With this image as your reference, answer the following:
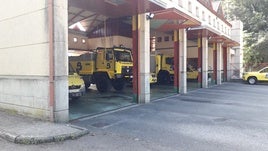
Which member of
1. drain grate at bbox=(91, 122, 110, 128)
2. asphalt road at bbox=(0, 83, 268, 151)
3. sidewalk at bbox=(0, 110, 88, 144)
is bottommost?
asphalt road at bbox=(0, 83, 268, 151)

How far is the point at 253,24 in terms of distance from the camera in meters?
33.6

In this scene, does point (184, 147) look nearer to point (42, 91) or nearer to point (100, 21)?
point (42, 91)

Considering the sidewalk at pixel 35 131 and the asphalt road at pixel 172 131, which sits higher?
the sidewalk at pixel 35 131

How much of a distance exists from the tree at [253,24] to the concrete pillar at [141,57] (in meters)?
25.2

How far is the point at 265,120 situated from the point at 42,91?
717 cm

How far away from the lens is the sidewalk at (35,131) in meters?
5.64

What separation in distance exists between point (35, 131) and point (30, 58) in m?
2.67

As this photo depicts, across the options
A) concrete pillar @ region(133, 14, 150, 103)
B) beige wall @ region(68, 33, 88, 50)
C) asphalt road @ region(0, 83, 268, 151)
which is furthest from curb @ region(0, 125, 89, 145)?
beige wall @ region(68, 33, 88, 50)

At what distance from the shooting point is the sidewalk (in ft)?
18.5

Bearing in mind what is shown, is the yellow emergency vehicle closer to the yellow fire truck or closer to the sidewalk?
the yellow fire truck

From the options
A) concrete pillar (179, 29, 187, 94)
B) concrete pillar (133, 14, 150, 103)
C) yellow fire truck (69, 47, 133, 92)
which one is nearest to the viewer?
concrete pillar (133, 14, 150, 103)

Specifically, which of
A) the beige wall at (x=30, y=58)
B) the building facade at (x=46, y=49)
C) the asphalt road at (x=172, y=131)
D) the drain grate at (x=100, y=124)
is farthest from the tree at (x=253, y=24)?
the beige wall at (x=30, y=58)

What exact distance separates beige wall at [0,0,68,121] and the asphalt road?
48.8 inches

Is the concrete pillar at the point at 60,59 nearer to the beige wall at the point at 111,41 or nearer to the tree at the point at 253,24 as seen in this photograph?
the beige wall at the point at 111,41
